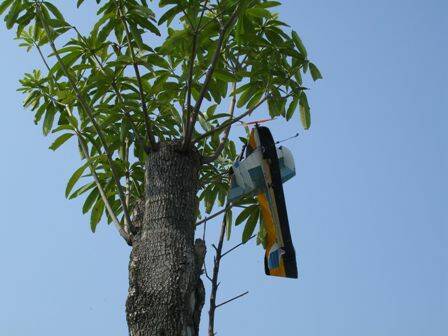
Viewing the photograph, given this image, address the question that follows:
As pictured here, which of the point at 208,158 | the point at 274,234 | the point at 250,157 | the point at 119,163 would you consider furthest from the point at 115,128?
the point at 274,234

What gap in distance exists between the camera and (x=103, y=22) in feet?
12.1

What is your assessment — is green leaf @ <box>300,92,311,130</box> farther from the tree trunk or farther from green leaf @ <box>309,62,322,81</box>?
the tree trunk

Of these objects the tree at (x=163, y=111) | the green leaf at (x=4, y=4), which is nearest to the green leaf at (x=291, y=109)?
the tree at (x=163, y=111)

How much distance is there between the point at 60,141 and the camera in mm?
4055

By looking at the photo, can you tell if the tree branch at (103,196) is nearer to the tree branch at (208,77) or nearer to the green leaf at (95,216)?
the green leaf at (95,216)

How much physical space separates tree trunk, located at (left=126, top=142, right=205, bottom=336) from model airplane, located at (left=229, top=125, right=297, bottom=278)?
29 cm

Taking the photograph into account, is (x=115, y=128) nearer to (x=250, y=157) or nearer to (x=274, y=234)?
(x=250, y=157)

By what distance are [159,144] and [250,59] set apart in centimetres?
86

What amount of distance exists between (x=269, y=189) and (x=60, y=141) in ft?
4.51

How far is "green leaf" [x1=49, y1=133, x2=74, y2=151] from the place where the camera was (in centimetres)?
403

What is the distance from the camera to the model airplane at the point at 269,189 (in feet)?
11.1

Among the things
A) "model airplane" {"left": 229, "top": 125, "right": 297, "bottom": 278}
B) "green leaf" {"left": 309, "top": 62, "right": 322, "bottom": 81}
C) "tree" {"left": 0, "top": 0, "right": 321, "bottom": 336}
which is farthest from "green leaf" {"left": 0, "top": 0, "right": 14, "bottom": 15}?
"green leaf" {"left": 309, "top": 62, "right": 322, "bottom": 81}

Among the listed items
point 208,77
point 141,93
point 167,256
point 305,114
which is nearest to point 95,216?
point 141,93

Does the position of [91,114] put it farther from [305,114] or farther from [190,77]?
[305,114]
